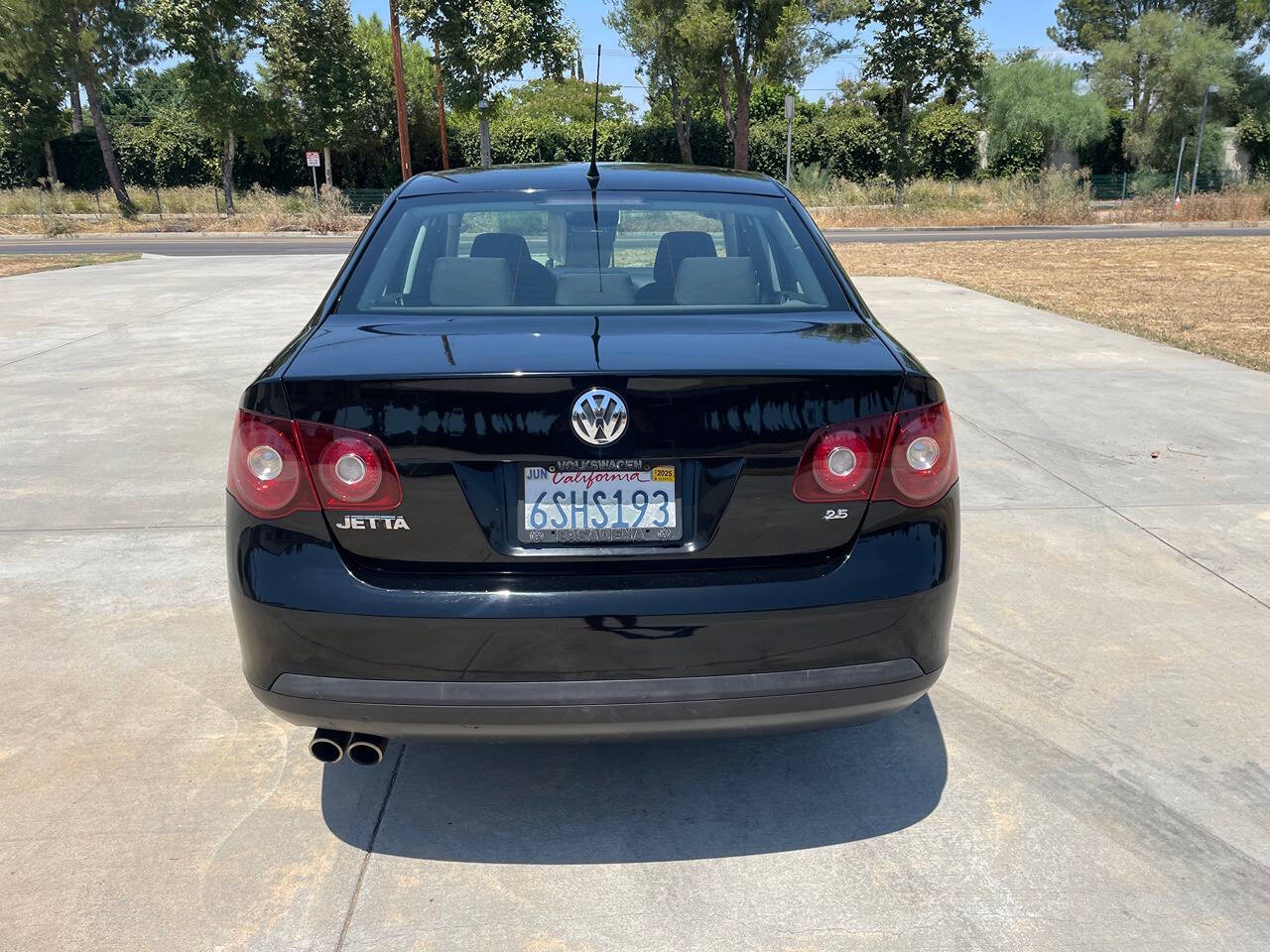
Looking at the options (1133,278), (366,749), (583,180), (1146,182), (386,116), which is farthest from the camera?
(386,116)

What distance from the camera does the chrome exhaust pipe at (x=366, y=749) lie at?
8.48 feet

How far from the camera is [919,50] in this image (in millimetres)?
39656

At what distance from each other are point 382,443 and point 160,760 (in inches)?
57.6

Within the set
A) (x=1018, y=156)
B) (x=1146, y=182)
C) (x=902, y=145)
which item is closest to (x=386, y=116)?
(x=902, y=145)

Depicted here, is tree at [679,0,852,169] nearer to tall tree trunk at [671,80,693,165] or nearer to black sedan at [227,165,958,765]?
tall tree trunk at [671,80,693,165]

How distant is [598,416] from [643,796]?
4.00ft

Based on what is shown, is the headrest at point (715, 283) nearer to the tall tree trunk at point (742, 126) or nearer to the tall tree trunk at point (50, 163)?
the tall tree trunk at point (742, 126)

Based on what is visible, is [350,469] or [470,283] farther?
[470,283]

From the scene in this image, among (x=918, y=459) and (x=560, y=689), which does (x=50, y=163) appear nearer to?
(x=560, y=689)

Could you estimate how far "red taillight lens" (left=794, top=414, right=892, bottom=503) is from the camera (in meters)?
2.40

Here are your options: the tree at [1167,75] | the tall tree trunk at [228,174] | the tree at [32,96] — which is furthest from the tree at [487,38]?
the tree at [1167,75]

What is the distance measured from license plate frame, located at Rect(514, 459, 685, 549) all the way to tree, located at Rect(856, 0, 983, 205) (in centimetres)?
3833

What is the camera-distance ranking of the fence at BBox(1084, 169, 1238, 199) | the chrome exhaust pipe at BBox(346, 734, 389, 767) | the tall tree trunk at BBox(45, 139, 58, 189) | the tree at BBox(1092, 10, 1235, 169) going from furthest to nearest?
the tree at BBox(1092, 10, 1235, 169) → the tall tree trunk at BBox(45, 139, 58, 189) → the fence at BBox(1084, 169, 1238, 199) → the chrome exhaust pipe at BBox(346, 734, 389, 767)

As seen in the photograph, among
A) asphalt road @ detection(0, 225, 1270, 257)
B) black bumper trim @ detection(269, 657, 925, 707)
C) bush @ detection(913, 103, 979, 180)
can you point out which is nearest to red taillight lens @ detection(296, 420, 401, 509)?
black bumper trim @ detection(269, 657, 925, 707)
